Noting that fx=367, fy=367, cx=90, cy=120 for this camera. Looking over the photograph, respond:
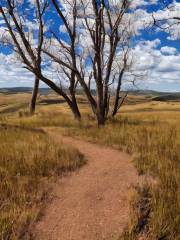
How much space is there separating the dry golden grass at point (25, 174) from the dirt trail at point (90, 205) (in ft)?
0.75

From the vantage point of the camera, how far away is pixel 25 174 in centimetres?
713

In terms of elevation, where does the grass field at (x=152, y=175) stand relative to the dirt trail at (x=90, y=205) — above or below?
above

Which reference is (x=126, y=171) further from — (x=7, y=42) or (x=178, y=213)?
(x=7, y=42)

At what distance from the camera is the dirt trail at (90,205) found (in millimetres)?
4871

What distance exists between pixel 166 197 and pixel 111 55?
40.3 ft

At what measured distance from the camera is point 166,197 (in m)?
5.62

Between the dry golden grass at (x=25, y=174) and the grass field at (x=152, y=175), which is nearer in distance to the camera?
the grass field at (x=152, y=175)

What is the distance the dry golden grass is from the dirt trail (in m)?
0.23

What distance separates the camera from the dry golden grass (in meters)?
4.98

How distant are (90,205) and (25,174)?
6.16 ft

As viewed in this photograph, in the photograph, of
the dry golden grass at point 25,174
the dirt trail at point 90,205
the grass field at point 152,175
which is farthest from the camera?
the dry golden grass at point 25,174

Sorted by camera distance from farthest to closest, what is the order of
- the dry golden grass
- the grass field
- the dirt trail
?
the dry golden grass < the dirt trail < the grass field

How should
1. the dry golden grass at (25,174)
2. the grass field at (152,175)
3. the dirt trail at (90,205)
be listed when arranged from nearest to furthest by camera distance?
the grass field at (152,175)
the dirt trail at (90,205)
the dry golden grass at (25,174)

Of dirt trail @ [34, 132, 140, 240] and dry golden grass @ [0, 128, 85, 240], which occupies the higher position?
dry golden grass @ [0, 128, 85, 240]
